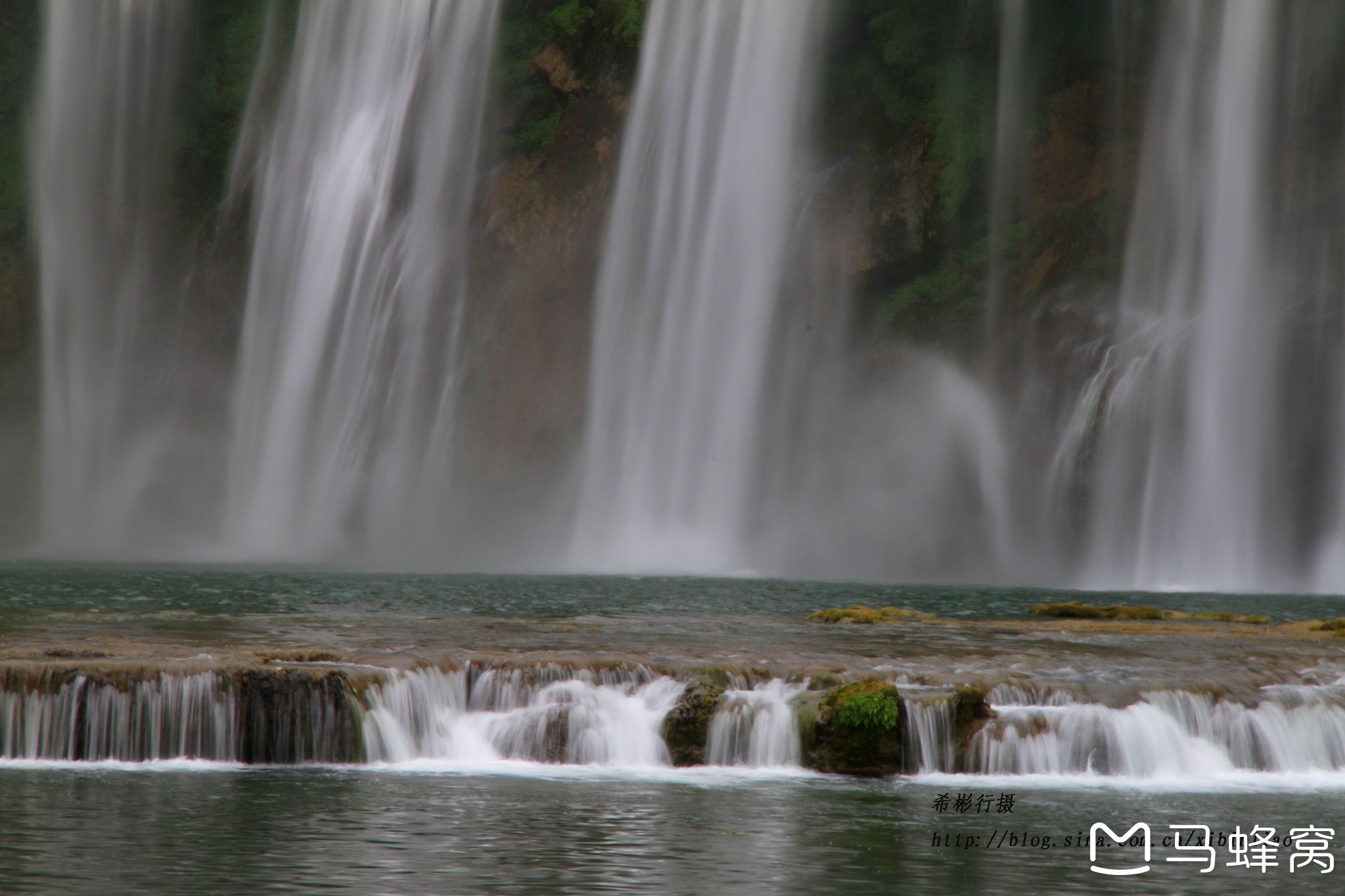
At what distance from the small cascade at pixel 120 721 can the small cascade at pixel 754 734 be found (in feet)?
14.1

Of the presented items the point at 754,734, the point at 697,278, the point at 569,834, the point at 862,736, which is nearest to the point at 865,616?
the point at 754,734

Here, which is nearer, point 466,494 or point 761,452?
point 761,452

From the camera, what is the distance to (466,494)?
52.4m

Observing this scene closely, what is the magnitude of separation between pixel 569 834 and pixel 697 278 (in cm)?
3915

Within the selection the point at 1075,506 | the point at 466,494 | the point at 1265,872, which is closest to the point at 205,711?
the point at 1265,872

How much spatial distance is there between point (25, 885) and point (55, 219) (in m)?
55.7

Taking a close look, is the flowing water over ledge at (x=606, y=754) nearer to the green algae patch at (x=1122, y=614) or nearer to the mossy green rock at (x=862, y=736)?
the mossy green rock at (x=862, y=736)

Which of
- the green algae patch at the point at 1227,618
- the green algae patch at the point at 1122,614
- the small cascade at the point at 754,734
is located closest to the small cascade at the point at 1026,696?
the small cascade at the point at 754,734

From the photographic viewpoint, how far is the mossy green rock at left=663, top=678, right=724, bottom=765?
537 inches

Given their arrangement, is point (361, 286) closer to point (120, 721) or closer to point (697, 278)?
point (697, 278)

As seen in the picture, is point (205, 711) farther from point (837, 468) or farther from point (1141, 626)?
point (837, 468)

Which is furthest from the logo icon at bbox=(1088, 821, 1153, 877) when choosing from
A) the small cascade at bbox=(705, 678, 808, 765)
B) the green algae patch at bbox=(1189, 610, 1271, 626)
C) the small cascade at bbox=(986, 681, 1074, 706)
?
the green algae patch at bbox=(1189, 610, 1271, 626)

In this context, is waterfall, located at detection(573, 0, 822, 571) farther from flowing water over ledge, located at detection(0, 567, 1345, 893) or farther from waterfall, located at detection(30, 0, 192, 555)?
flowing water over ledge, located at detection(0, 567, 1345, 893)

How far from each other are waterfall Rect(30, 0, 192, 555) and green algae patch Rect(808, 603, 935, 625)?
126ft
